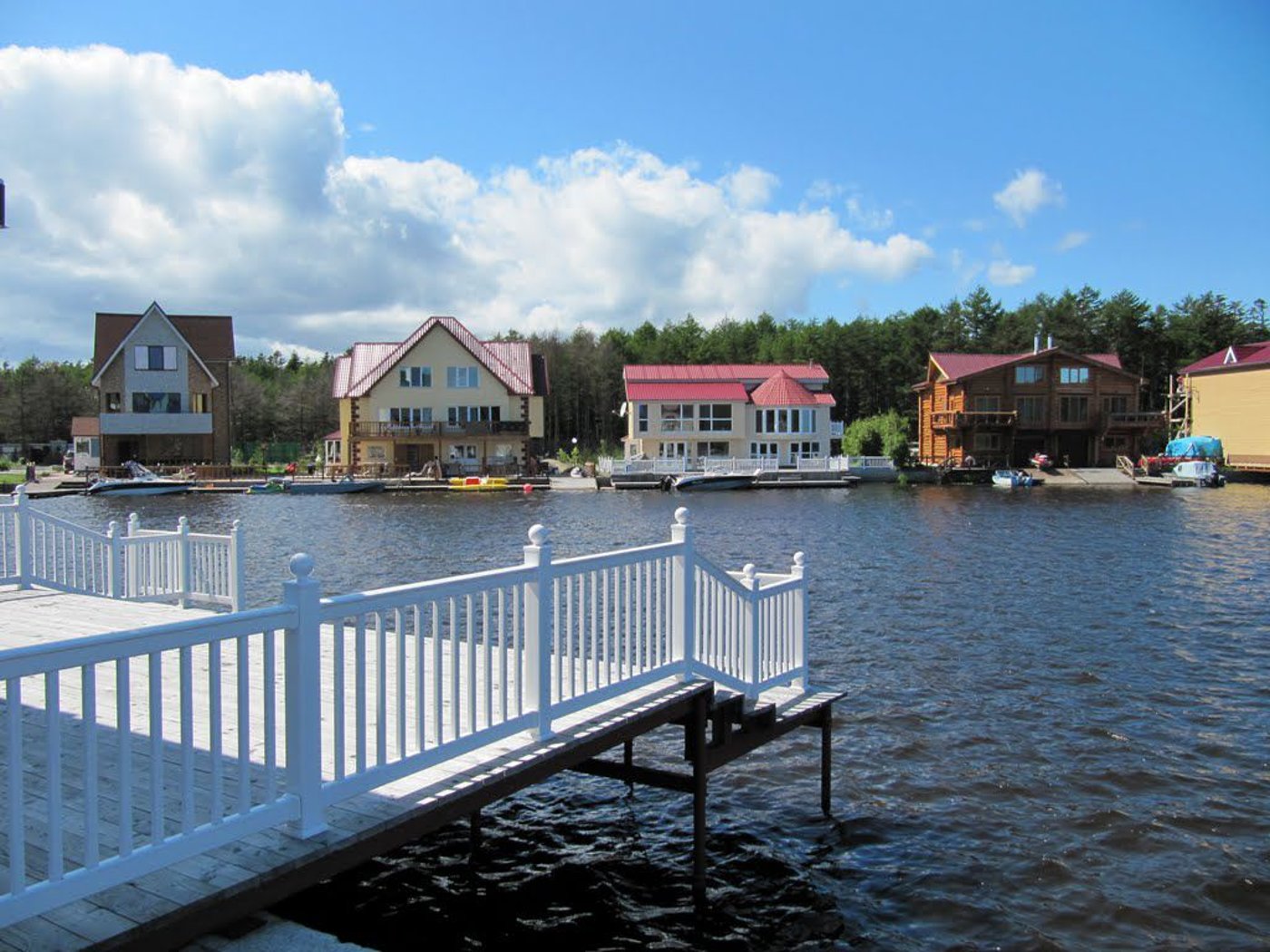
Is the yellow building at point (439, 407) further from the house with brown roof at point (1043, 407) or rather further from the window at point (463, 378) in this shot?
the house with brown roof at point (1043, 407)

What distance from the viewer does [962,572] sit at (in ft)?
83.8

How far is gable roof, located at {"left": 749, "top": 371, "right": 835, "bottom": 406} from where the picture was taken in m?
71.4

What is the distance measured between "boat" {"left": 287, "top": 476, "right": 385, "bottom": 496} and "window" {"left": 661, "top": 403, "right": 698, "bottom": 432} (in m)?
22.1

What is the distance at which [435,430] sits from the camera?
66625mm

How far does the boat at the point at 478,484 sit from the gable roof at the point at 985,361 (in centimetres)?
3571

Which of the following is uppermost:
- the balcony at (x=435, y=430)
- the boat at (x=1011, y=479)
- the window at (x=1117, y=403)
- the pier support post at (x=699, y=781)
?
the window at (x=1117, y=403)

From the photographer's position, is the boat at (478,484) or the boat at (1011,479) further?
the boat at (1011,479)

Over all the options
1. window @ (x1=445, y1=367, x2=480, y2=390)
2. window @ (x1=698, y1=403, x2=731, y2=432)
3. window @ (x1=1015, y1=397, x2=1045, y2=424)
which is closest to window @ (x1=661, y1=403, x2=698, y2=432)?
window @ (x1=698, y1=403, x2=731, y2=432)

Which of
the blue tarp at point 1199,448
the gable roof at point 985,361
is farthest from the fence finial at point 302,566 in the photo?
the blue tarp at point 1199,448

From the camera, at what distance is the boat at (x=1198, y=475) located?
62.0 m

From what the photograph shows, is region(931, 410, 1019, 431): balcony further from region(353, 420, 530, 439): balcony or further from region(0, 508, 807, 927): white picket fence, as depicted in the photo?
region(0, 508, 807, 927): white picket fence

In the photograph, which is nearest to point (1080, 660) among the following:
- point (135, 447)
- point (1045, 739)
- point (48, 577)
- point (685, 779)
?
point (1045, 739)

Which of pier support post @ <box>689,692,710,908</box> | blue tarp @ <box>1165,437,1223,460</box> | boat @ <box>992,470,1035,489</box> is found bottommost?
pier support post @ <box>689,692,710,908</box>

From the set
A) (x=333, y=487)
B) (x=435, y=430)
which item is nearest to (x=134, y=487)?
(x=333, y=487)
